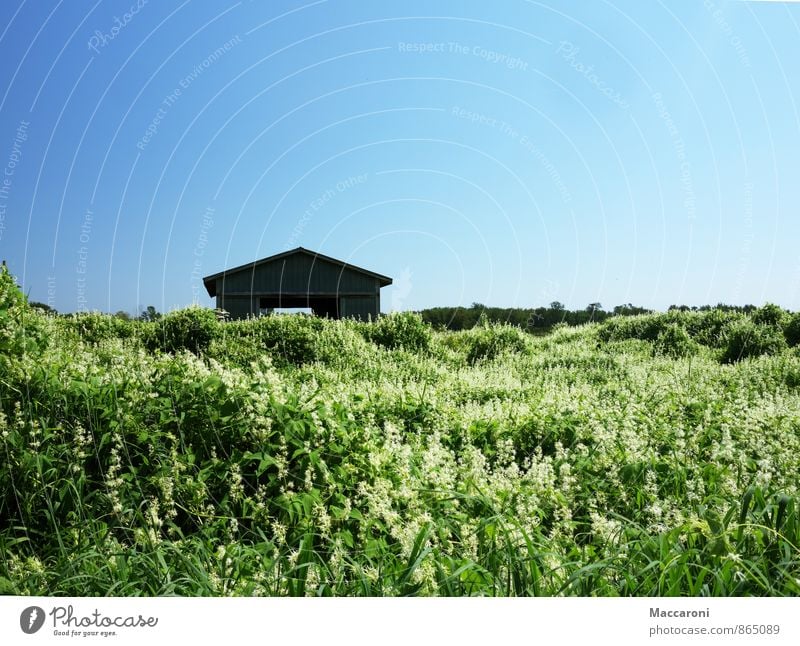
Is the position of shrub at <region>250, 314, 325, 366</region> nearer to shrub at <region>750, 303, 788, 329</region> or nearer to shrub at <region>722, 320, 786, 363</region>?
shrub at <region>722, 320, 786, 363</region>

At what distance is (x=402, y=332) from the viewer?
1302cm

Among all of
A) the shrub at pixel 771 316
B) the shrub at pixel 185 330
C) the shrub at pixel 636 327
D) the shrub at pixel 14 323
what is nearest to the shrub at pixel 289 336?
the shrub at pixel 185 330

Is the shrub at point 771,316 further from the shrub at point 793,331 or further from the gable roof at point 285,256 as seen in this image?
the gable roof at point 285,256

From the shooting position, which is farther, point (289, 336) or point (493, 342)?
point (493, 342)

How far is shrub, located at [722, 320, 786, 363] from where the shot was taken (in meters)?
12.6

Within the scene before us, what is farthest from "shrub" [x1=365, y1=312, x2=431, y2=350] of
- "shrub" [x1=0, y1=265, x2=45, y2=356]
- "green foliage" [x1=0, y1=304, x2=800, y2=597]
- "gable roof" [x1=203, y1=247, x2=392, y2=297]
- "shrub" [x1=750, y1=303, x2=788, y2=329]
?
"shrub" [x1=750, y1=303, x2=788, y2=329]

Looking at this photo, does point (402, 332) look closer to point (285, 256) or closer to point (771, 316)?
point (285, 256)

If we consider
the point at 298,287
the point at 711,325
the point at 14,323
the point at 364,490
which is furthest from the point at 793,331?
the point at 14,323

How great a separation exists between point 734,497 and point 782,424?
2.41 m

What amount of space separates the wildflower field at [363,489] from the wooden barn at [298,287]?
7.50 metres
